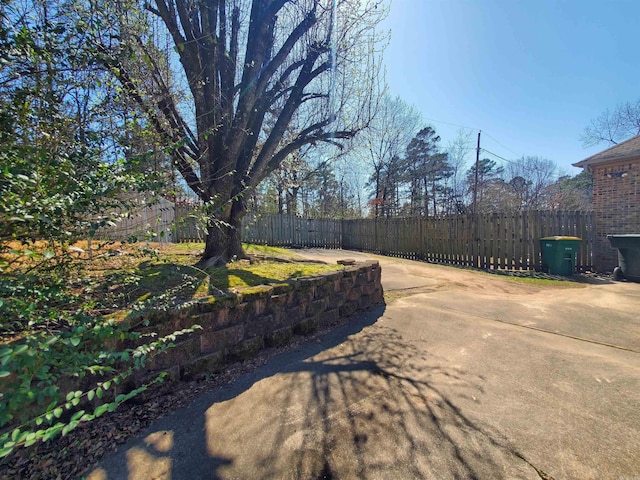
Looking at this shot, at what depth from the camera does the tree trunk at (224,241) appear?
4.12 metres

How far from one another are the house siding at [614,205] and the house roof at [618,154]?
155mm

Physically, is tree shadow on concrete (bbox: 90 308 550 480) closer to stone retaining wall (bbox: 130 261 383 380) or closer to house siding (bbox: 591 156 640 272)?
stone retaining wall (bbox: 130 261 383 380)

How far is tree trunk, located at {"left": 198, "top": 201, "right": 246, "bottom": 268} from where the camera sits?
4125mm

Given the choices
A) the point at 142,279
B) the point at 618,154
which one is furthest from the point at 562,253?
the point at 142,279

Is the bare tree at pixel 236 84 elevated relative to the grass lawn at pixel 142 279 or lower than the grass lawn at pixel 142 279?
elevated

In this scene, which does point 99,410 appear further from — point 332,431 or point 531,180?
point 531,180

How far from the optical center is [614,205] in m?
7.82

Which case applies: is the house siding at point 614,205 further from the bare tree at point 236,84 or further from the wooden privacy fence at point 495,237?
the bare tree at point 236,84

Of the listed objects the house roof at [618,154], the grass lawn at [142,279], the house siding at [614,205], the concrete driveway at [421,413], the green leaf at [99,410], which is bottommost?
the concrete driveway at [421,413]

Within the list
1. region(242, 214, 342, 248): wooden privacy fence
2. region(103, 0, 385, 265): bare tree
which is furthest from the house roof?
region(242, 214, 342, 248): wooden privacy fence

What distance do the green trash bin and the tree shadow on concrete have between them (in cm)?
661

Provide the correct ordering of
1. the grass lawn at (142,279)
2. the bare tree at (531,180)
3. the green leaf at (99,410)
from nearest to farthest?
the green leaf at (99,410)
the grass lawn at (142,279)
the bare tree at (531,180)

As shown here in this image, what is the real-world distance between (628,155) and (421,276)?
20.8ft

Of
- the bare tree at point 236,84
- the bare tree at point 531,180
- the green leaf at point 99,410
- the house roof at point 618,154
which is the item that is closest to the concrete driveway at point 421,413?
the green leaf at point 99,410
